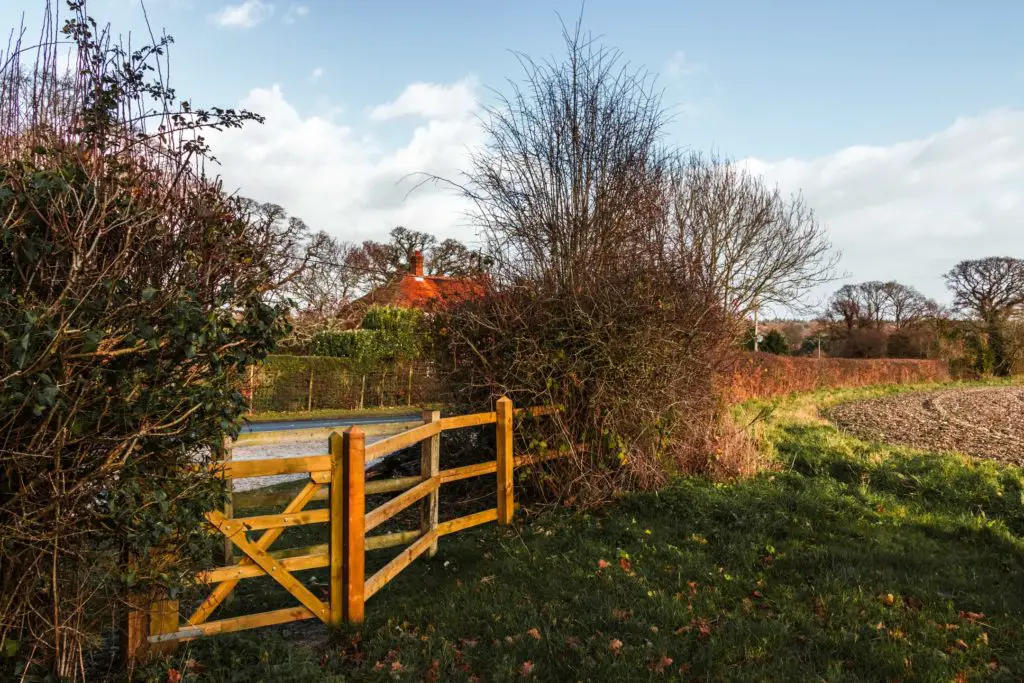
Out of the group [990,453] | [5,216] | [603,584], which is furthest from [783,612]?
[990,453]

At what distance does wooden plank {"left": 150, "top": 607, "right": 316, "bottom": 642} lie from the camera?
369cm

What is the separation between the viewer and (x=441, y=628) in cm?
425

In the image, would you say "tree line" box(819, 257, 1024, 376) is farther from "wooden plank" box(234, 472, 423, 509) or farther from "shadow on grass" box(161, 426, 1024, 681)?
"wooden plank" box(234, 472, 423, 509)

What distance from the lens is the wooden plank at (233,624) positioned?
369 cm

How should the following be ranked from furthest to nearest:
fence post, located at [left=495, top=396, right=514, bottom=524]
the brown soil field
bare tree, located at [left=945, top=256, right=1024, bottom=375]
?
bare tree, located at [left=945, top=256, right=1024, bottom=375] < the brown soil field < fence post, located at [left=495, top=396, right=514, bottom=524]

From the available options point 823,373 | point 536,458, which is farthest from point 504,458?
point 823,373

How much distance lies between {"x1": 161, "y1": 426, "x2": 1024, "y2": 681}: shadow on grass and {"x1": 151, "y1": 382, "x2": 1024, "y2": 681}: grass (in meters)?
0.01

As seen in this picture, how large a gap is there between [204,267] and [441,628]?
278cm

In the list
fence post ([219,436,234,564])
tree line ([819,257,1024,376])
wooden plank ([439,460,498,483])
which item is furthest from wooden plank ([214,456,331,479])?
tree line ([819,257,1024,376])

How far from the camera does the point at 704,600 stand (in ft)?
14.8

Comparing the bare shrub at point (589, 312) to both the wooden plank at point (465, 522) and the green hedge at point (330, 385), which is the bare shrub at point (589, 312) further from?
the green hedge at point (330, 385)

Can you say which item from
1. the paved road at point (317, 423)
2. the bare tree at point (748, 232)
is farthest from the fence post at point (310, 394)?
the bare tree at point (748, 232)

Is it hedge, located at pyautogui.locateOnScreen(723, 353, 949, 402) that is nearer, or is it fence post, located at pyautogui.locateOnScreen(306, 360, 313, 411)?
hedge, located at pyautogui.locateOnScreen(723, 353, 949, 402)

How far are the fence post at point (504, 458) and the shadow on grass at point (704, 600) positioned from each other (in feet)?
0.80
